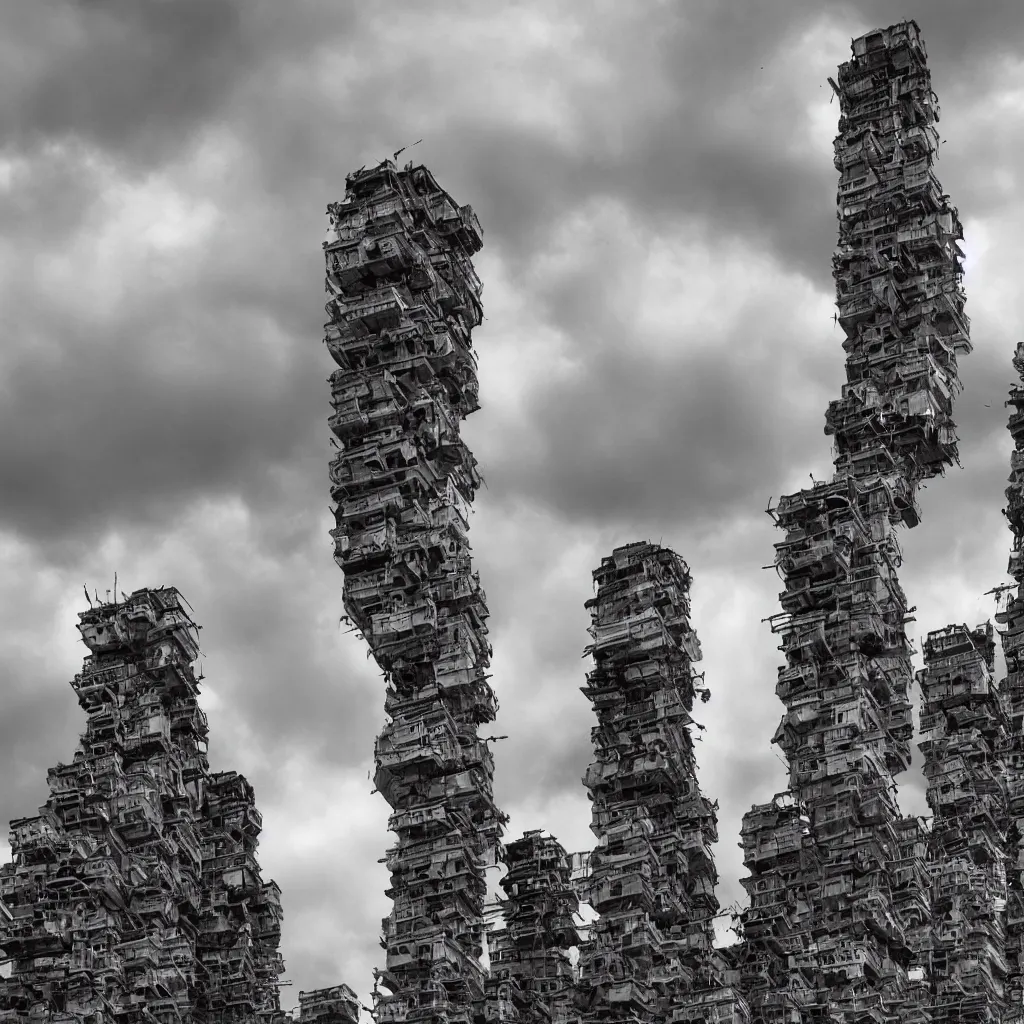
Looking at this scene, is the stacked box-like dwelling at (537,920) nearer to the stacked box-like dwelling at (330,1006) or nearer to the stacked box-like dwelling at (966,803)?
the stacked box-like dwelling at (330,1006)

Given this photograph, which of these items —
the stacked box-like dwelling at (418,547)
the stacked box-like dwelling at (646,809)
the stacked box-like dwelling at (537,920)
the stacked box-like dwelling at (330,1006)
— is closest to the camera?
the stacked box-like dwelling at (418,547)

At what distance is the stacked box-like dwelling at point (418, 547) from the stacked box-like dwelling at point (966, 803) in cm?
2417

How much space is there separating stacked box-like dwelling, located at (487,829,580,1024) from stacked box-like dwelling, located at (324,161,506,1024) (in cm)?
1064

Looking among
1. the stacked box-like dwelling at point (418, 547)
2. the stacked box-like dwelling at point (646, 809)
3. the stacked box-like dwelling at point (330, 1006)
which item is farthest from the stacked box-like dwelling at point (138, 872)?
the stacked box-like dwelling at point (646, 809)

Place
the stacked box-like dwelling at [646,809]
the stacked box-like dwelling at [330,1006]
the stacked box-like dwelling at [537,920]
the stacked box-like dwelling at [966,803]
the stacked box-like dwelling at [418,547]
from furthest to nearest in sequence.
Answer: the stacked box-like dwelling at [966,803], the stacked box-like dwelling at [537,920], the stacked box-like dwelling at [330,1006], the stacked box-like dwelling at [646,809], the stacked box-like dwelling at [418,547]

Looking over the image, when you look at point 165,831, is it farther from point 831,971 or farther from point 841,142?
point 841,142

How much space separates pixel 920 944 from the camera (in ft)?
386

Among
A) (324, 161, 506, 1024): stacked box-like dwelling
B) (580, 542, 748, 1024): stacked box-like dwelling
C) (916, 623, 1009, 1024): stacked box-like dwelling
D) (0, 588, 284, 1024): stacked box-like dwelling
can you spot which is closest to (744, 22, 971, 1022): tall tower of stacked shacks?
(580, 542, 748, 1024): stacked box-like dwelling

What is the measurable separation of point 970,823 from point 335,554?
1503 inches

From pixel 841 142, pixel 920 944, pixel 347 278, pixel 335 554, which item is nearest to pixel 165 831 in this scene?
pixel 335 554

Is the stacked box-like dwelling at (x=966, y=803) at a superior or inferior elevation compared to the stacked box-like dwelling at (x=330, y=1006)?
superior

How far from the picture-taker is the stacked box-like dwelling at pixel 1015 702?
130 meters

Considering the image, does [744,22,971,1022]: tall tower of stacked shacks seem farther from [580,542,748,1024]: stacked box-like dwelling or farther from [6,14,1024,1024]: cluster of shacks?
[580,542,748,1024]: stacked box-like dwelling

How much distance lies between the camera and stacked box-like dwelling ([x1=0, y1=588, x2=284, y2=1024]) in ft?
378
